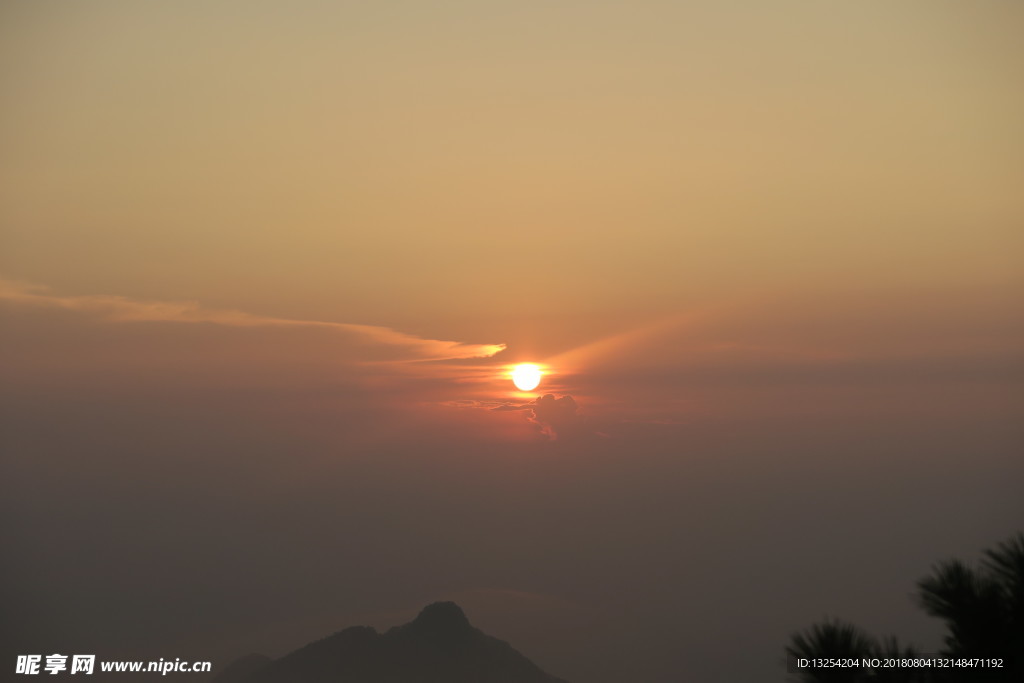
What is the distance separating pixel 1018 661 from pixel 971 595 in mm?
1225

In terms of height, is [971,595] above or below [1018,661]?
above

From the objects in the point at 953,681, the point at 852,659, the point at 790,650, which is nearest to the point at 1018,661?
the point at 953,681

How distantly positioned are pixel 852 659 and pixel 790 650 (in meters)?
0.99

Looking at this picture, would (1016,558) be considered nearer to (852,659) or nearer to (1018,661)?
(1018,661)

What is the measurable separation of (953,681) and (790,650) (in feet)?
8.21

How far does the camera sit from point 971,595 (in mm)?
14977

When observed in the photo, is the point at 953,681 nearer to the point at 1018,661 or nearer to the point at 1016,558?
the point at 1018,661

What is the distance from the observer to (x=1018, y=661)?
14.1 meters

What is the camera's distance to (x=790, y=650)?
14.9m

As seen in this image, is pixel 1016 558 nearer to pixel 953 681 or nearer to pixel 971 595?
pixel 971 595

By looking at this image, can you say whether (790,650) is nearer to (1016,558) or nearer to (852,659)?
(852,659)

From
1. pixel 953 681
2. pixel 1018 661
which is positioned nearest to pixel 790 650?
pixel 953 681

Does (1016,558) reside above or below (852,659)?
above

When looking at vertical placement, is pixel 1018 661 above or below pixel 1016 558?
below
